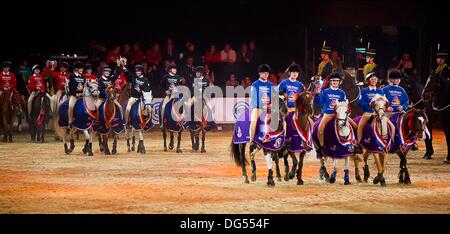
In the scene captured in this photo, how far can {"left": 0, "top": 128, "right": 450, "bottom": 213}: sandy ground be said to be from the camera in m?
11.6

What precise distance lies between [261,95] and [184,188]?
6.56 feet

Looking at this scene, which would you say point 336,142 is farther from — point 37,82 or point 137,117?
point 37,82

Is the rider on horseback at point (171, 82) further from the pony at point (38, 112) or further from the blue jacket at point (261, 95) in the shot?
the blue jacket at point (261, 95)

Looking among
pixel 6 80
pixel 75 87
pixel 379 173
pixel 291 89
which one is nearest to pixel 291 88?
pixel 291 89

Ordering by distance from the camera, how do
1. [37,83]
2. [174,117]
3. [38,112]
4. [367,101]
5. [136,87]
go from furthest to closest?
1. [38,112]
2. [37,83]
3. [174,117]
4. [136,87]
5. [367,101]

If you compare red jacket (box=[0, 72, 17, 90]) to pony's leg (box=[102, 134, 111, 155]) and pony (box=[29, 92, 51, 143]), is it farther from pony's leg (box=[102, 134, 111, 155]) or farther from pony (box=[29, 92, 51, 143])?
pony's leg (box=[102, 134, 111, 155])

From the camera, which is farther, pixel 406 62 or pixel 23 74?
pixel 23 74

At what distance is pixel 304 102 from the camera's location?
1359 cm

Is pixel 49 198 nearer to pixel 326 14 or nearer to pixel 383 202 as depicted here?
pixel 383 202

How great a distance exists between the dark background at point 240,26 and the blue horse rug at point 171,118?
7.45 meters

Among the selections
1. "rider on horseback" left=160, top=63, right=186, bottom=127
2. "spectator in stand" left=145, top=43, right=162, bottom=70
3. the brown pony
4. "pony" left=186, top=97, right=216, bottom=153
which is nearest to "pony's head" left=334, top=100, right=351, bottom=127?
"pony" left=186, top=97, right=216, bottom=153

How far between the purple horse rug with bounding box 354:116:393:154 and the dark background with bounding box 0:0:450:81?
12.3 metres

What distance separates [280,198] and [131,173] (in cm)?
416

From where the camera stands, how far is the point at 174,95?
19891 mm
